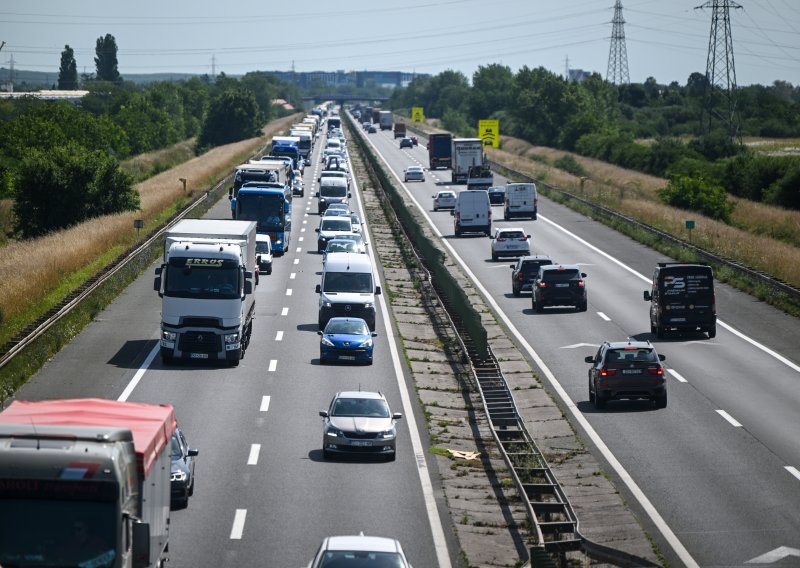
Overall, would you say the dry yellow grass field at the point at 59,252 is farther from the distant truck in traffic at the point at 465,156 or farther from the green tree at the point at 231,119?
the green tree at the point at 231,119

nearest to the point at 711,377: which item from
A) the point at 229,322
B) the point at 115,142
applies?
the point at 229,322

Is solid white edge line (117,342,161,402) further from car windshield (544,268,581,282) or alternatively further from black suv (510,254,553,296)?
black suv (510,254,553,296)

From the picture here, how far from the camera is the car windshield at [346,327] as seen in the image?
134 feet

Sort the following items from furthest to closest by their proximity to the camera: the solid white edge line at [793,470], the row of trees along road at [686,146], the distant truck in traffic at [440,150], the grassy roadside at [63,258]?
the distant truck in traffic at [440,150] → the row of trees along road at [686,146] → the grassy roadside at [63,258] → the solid white edge line at [793,470]

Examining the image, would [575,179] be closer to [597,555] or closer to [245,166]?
[245,166]

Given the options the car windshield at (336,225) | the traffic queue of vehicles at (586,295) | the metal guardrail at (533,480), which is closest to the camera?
the metal guardrail at (533,480)

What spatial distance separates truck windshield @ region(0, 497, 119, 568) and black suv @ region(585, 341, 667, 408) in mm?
20232

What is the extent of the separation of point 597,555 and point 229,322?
20.6 metres

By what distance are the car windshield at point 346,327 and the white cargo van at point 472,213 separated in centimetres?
3456

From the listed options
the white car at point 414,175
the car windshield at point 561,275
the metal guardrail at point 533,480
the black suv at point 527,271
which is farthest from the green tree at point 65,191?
the metal guardrail at point 533,480

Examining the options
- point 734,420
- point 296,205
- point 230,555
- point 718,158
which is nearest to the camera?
point 230,555

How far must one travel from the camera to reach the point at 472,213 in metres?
75.9

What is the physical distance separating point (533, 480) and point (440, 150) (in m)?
100

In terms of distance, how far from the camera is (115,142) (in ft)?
561
